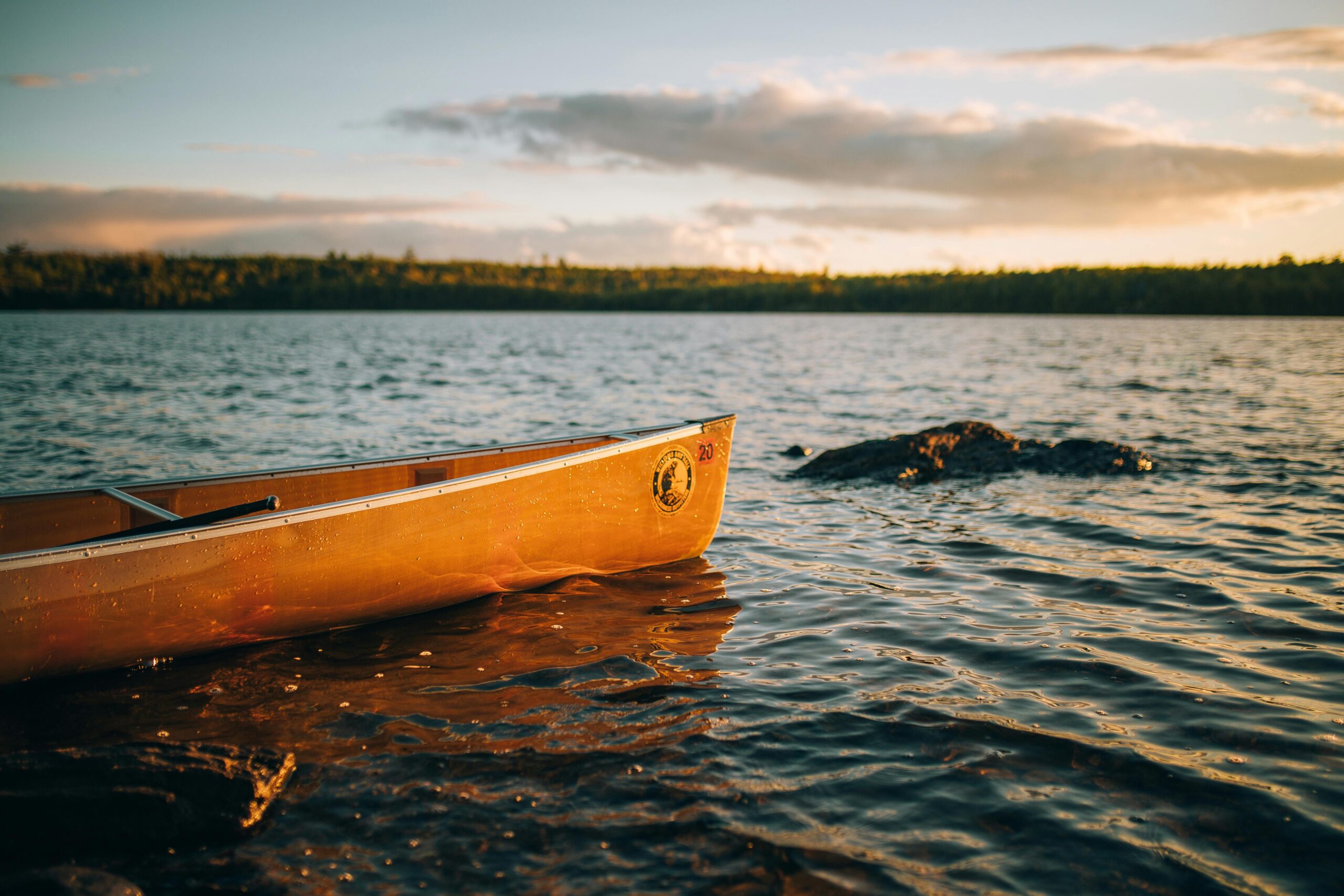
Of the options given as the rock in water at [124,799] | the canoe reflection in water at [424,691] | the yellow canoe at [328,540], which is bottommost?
the canoe reflection in water at [424,691]

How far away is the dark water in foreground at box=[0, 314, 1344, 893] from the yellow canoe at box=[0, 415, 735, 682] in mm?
251

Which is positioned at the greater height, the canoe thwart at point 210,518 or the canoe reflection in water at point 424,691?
the canoe thwart at point 210,518

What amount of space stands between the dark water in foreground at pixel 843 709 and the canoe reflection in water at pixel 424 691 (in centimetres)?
2

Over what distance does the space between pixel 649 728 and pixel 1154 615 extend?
4312mm

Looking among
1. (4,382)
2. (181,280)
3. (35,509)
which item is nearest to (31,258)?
(181,280)

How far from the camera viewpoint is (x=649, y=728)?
15.6ft

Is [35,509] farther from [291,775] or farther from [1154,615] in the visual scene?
[1154,615]

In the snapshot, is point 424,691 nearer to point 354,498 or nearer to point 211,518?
point 211,518

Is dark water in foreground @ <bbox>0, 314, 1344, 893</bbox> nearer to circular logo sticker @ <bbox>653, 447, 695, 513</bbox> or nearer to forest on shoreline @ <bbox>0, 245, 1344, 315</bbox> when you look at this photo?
circular logo sticker @ <bbox>653, 447, 695, 513</bbox>

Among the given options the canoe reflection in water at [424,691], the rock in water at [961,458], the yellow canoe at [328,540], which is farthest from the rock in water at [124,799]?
the rock in water at [961,458]

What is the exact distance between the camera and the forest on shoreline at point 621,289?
3583 inches

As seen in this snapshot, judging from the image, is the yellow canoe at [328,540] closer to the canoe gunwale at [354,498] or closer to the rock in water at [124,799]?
the canoe gunwale at [354,498]

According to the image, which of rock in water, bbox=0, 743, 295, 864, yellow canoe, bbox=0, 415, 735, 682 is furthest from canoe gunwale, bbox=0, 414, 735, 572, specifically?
rock in water, bbox=0, 743, 295, 864

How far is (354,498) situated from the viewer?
24.0 feet
